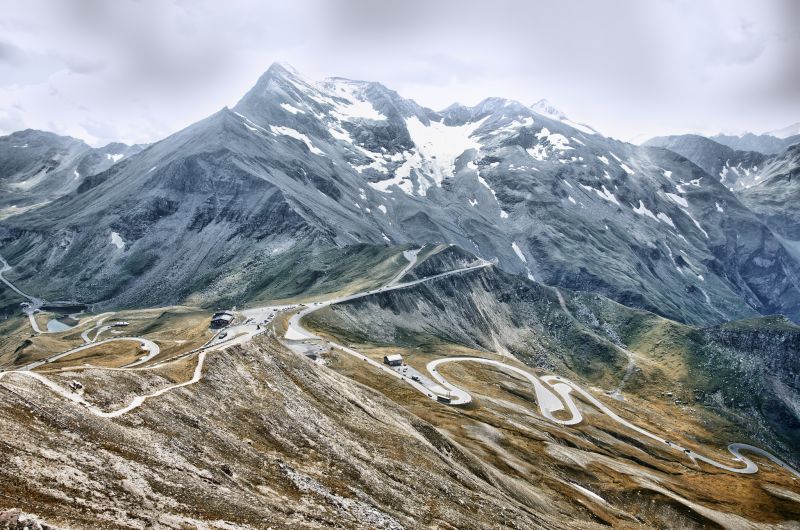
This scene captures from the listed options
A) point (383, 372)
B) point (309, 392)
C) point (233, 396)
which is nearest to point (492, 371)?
point (383, 372)

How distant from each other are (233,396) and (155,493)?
21377mm

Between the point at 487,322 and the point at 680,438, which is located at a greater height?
the point at 487,322

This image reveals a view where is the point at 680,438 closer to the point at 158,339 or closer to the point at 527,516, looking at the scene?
the point at 527,516

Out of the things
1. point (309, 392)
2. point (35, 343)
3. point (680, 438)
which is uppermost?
point (309, 392)

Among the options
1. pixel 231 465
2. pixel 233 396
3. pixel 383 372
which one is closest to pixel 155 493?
pixel 231 465

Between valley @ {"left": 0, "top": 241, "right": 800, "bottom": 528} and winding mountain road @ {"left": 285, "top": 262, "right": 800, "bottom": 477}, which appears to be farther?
winding mountain road @ {"left": 285, "top": 262, "right": 800, "bottom": 477}

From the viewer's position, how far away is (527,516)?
54.5m

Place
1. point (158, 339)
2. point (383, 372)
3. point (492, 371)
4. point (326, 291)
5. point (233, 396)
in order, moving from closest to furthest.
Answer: point (233, 396)
point (383, 372)
point (158, 339)
point (492, 371)
point (326, 291)

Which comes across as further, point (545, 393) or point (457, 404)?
point (545, 393)

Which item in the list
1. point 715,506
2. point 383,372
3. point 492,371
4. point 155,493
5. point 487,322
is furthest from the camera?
point 487,322

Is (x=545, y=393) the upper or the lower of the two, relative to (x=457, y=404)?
lower

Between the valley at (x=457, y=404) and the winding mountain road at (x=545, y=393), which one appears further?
the winding mountain road at (x=545, y=393)

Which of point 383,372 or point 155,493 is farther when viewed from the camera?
point 383,372

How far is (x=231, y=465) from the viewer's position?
129ft
